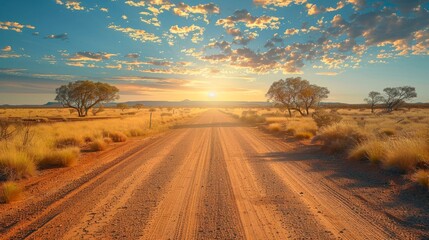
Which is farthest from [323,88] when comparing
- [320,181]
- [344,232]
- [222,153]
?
[344,232]

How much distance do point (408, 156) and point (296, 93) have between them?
135 ft

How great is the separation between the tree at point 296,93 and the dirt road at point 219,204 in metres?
39.3

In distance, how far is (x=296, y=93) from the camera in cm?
4859

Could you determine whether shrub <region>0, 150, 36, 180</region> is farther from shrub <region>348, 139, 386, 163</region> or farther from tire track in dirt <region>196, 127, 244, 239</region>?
shrub <region>348, 139, 386, 163</region>

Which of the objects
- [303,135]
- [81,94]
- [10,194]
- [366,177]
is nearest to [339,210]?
[366,177]

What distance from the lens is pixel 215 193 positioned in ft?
Answer: 23.0

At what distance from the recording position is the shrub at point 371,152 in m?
9.91

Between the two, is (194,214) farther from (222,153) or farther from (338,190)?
(222,153)

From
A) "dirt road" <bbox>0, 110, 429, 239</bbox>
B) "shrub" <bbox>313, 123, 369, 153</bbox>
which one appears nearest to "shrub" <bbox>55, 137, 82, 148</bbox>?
"dirt road" <bbox>0, 110, 429, 239</bbox>

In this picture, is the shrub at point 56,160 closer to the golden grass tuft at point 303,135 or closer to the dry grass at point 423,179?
the dry grass at point 423,179

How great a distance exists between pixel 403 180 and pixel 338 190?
212 cm

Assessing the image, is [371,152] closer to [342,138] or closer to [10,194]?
[342,138]

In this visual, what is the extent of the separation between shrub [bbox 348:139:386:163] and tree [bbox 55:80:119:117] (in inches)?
2141

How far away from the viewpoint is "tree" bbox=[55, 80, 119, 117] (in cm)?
5509
